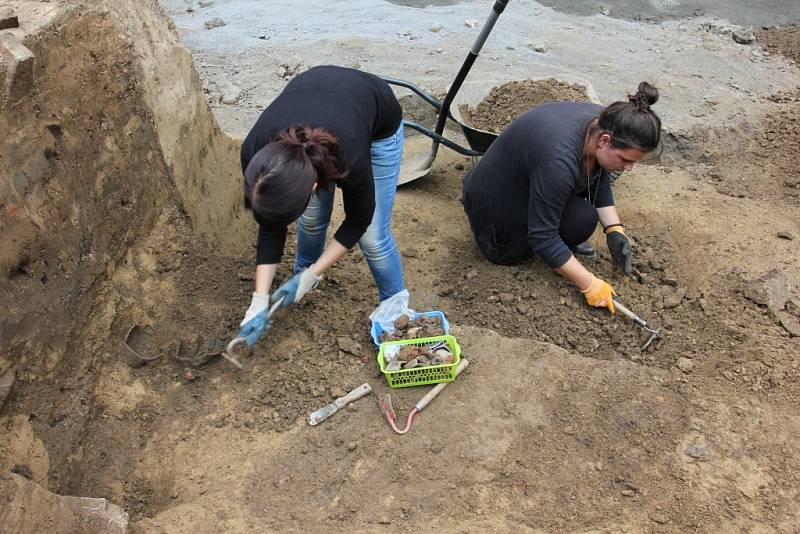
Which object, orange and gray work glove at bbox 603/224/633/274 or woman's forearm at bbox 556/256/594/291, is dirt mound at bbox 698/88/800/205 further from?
woman's forearm at bbox 556/256/594/291

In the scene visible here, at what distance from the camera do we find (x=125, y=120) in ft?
9.10

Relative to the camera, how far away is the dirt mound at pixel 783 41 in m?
6.05

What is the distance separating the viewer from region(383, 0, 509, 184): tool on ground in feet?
12.2

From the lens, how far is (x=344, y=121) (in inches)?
86.0

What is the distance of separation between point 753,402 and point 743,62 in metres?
4.45

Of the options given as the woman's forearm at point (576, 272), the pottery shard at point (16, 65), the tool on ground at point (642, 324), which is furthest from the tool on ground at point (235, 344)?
the tool on ground at point (642, 324)

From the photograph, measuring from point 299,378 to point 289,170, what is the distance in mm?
1130

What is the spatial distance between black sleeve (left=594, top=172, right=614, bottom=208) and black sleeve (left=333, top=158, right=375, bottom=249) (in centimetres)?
147

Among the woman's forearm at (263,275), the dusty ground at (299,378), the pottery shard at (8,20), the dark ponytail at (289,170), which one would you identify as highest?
the pottery shard at (8,20)

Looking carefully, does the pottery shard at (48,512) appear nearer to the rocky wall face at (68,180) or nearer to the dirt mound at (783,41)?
the rocky wall face at (68,180)

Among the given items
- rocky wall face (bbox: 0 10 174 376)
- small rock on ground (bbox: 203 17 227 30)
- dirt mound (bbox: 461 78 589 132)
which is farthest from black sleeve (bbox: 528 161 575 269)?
small rock on ground (bbox: 203 17 227 30)

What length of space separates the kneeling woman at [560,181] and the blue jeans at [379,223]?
Result: 25.6 inches

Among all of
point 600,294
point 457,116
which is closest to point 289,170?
point 600,294

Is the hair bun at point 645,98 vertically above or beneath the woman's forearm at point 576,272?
above
